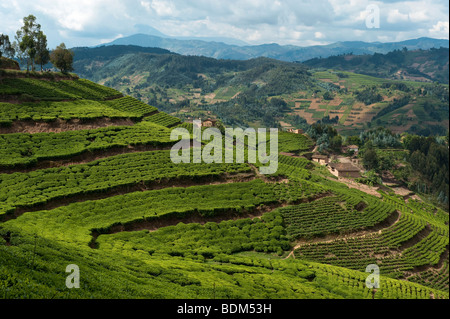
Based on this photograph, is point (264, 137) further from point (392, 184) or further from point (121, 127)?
point (121, 127)

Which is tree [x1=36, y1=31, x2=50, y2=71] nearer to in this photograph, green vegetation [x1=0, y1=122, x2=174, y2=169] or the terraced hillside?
the terraced hillside

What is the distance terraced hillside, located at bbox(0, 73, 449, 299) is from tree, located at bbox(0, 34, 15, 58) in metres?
13.0

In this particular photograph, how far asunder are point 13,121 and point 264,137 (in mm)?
68092

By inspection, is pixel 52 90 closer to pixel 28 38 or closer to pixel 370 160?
pixel 28 38

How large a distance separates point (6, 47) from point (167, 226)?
5844cm

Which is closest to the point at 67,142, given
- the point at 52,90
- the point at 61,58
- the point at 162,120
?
the point at 52,90

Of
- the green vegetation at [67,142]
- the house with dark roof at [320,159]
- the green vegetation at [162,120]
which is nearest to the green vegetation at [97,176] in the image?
the green vegetation at [67,142]

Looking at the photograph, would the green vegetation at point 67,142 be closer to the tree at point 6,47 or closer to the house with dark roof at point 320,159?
the tree at point 6,47

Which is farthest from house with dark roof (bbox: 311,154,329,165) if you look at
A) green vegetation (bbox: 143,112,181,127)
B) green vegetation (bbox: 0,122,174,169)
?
green vegetation (bbox: 0,122,174,169)

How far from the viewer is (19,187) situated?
3725 cm

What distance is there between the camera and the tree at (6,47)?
6494 centimetres

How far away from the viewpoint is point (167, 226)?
36.8 m
